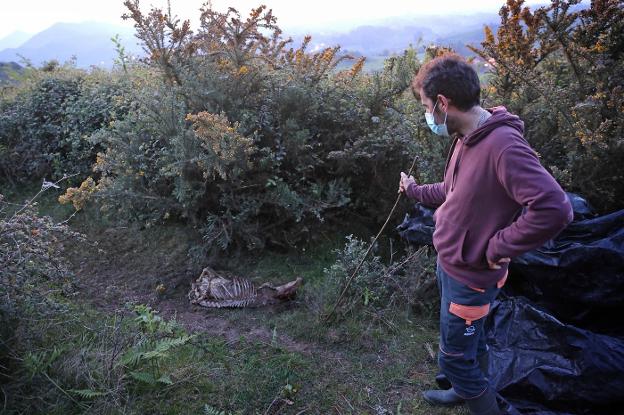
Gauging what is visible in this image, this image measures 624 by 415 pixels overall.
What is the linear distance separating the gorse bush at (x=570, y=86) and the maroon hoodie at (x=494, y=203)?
1613 mm

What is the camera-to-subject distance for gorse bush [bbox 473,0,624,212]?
3.43 metres

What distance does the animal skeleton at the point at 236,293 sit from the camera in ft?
12.4

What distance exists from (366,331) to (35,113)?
212 inches

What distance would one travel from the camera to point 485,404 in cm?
240

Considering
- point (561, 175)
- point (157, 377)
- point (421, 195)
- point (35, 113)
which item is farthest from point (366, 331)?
point (35, 113)

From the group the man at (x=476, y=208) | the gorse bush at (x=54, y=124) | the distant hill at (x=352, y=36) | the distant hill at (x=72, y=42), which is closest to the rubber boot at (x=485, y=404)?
the man at (x=476, y=208)

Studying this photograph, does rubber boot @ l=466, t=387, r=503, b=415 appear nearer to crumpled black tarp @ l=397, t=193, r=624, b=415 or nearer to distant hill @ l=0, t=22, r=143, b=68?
crumpled black tarp @ l=397, t=193, r=624, b=415

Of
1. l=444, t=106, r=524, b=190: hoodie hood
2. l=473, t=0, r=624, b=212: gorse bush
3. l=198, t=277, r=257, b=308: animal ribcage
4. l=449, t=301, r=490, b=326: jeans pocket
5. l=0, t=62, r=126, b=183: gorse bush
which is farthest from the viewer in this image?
l=0, t=62, r=126, b=183: gorse bush

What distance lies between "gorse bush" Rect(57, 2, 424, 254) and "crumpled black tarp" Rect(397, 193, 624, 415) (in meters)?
1.63

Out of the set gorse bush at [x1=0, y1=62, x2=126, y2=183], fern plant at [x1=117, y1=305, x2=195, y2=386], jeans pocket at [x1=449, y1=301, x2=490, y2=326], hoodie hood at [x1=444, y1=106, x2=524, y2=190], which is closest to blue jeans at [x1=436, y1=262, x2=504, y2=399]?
jeans pocket at [x1=449, y1=301, x2=490, y2=326]

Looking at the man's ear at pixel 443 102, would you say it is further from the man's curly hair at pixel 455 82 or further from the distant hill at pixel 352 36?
the distant hill at pixel 352 36

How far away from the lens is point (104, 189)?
4211 mm

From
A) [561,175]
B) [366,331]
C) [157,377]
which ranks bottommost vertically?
[366,331]

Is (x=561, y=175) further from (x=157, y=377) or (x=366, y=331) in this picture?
(x=157, y=377)
